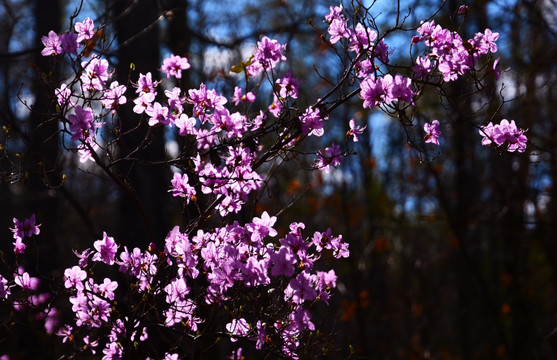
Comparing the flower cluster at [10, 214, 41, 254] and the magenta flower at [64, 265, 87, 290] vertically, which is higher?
the flower cluster at [10, 214, 41, 254]

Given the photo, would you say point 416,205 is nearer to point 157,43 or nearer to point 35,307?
point 157,43

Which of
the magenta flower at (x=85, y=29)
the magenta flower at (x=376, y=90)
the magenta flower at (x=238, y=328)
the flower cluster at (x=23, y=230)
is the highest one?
the magenta flower at (x=85, y=29)

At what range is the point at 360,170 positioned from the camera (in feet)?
33.6

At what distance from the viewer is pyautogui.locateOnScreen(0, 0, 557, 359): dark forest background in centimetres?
415

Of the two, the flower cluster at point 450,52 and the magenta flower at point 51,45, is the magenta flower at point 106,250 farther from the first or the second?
the flower cluster at point 450,52

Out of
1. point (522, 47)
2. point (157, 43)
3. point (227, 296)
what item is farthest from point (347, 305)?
point (227, 296)

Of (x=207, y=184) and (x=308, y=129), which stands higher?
(x=308, y=129)

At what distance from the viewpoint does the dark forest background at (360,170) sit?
415 cm

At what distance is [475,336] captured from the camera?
12930 mm

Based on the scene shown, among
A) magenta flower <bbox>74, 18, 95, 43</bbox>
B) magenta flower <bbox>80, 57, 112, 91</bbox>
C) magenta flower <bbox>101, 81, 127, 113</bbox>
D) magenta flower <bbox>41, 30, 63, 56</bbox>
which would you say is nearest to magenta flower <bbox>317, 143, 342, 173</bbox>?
magenta flower <bbox>101, 81, 127, 113</bbox>

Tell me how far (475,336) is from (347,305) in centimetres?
578

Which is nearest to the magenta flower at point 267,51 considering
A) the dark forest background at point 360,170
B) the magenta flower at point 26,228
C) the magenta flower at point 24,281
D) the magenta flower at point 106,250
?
the dark forest background at point 360,170

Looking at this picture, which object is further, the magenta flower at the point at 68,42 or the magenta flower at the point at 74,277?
the magenta flower at the point at 74,277

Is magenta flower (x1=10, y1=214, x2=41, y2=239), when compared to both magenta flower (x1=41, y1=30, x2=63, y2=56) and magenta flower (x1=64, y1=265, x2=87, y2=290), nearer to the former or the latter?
magenta flower (x1=64, y1=265, x2=87, y2=290)
